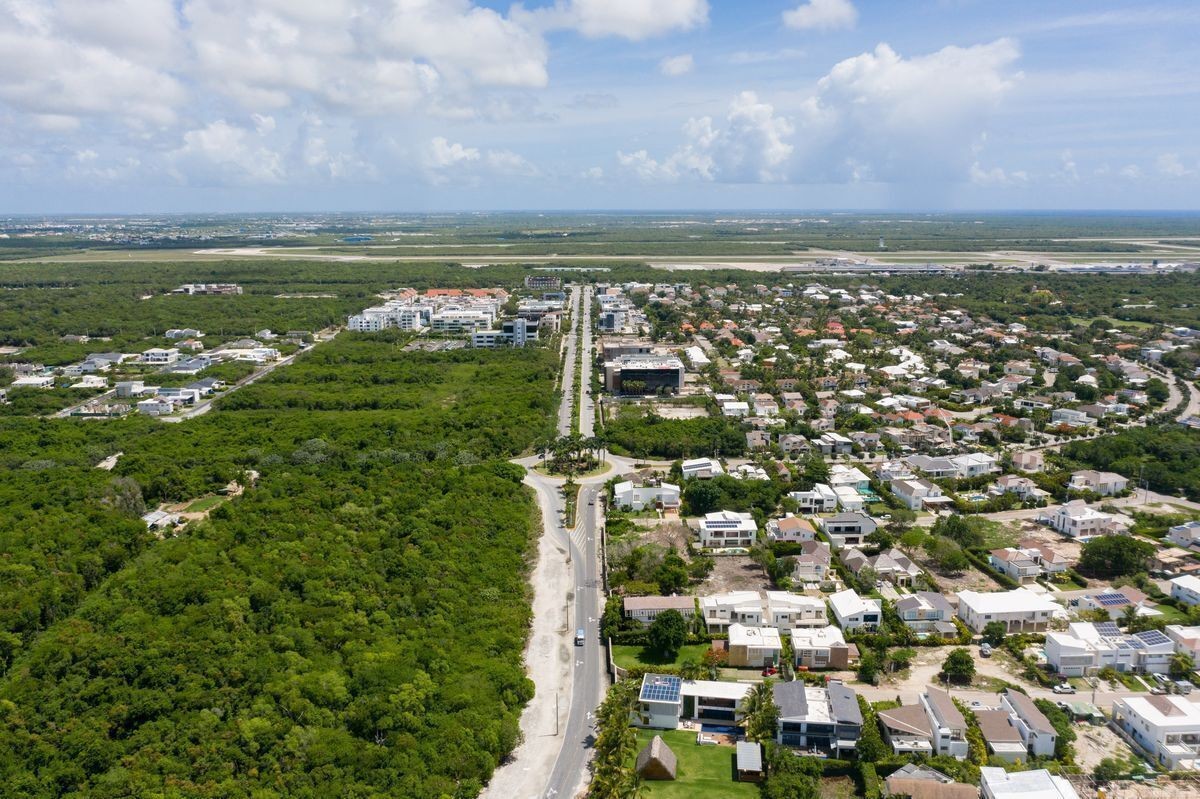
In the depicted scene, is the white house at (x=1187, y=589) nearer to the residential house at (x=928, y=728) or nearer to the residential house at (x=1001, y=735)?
the residential house at (x=1001, y=735)

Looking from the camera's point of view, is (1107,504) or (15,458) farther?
(15,458)

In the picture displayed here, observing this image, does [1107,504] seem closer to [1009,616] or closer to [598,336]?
[1009,616]

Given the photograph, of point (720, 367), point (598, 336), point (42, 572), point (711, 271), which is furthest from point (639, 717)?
point (711, 271)

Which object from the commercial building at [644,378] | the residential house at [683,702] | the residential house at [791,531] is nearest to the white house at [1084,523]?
the residential house at [791,531]

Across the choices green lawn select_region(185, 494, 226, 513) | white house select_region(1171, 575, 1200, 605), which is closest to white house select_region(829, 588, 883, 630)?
white house select_region(1171, 575, 1200, 605)

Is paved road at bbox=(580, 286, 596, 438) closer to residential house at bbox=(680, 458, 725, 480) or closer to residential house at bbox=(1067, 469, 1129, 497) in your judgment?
residential house at bbox=(680, 458, 725, 480)

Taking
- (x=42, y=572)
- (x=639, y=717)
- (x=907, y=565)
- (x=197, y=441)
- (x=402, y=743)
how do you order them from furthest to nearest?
1. (x=197, y=441)
2. (x=907, y=565)
3. (x=42, y=572)
4. (x=639, y=717)
5. (x=402, y=743)
